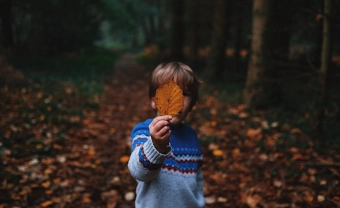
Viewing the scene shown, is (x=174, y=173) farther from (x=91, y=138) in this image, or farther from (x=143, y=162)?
(x=91, y=138)

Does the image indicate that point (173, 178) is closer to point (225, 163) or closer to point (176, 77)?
point (176, 77)

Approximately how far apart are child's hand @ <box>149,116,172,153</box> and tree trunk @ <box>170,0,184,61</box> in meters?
11.0

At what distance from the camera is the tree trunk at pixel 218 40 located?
769cm

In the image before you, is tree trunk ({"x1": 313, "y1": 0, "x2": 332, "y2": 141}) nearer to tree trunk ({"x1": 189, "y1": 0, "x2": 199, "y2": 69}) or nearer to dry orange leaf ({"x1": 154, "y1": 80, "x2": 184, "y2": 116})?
dry orange leaf ({"x1": 154, "y1": 80, "x2": 184, "y2": 116})

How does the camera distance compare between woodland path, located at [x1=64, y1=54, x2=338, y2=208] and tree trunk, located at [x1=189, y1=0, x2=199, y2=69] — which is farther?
tree trunk, located at [x1=189, y1=0, x2=199, y2=69]

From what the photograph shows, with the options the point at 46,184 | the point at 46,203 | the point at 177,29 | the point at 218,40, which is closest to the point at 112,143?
the point at 46,184

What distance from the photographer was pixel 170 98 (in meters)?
1.01

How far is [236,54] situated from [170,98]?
32.8 ft

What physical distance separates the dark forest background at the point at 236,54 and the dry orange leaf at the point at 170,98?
265cm

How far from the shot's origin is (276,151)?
3.36 metres

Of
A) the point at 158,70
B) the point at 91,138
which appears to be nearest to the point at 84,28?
the point at 91,138

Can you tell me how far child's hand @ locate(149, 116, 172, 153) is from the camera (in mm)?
1039

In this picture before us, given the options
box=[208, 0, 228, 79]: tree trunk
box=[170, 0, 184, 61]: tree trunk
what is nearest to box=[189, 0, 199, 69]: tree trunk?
box=[170, 0, 184, 61]: tree trunk

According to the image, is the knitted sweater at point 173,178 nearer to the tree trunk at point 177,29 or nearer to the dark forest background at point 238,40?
the dark forest background at point 238,40
